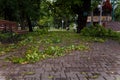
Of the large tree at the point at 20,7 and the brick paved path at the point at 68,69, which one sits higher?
the large tree at the point at 20,7

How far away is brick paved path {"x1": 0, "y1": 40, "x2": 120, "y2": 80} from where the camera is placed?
634 centimetres

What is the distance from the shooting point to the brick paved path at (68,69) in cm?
634

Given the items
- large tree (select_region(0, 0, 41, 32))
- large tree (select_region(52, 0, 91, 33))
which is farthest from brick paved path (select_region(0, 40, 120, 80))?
large tree (select_region(0, 0, 41, 32))

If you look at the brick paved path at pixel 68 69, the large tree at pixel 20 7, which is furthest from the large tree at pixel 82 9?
the brick paved path at pixel 68 69

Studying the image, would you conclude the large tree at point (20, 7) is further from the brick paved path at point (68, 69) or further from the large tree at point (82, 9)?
the brick paved path at point (68, 69)

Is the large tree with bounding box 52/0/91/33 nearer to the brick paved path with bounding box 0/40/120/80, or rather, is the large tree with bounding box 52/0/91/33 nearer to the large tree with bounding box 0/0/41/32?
the large tree with bounding box 0/0/41/32

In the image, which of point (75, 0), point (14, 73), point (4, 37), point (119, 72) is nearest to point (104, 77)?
point (119, 72)

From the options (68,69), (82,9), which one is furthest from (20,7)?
(68,69)

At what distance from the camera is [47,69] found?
7152 millimetres

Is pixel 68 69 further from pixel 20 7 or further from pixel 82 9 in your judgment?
pixel 20 7

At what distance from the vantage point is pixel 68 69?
7.12 metres

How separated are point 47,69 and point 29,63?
943 mm

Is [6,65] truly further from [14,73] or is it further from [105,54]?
[105,54]

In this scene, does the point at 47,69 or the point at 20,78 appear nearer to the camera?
the point at 20,78
